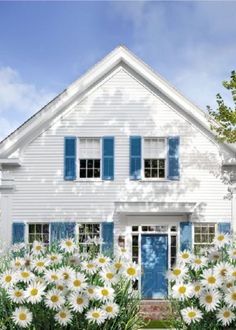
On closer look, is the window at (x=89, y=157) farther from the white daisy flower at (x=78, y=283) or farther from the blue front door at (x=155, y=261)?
the white daisy flower at (x=78, y=283)

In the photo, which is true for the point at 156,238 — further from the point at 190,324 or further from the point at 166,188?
the point at 190,324

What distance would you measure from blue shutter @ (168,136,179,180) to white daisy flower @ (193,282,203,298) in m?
15.7

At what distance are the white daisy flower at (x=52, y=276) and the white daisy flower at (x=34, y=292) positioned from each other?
9 cm

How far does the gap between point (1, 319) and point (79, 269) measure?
0.89 m

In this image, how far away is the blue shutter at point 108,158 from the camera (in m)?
21.3

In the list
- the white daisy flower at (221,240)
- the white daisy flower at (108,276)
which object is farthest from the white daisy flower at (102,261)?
the white daisy flower at (221,240)

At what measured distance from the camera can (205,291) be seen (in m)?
5.69

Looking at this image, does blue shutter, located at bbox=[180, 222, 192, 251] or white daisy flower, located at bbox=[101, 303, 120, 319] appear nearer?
white daisy flower, located at bbox=[101, 303, 120, 319]

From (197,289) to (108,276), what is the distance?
834 mm

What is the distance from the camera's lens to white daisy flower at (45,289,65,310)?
5612 millimetres

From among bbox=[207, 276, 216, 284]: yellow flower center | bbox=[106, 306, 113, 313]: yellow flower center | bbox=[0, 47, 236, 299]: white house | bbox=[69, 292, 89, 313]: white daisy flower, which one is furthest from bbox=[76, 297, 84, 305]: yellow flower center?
bbox=[0, 47, 236, 299]: white house

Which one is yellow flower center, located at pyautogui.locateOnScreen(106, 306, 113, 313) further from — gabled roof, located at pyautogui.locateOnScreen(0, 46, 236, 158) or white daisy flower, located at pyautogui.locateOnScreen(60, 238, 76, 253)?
gabled roof, located at pyautogui.locateOnScreen(0, 46, 236, 158)

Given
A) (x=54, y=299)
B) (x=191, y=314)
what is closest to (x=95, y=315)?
(x=54, y=299)

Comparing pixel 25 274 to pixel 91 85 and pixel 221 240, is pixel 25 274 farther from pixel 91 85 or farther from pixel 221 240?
pixel 91 85
